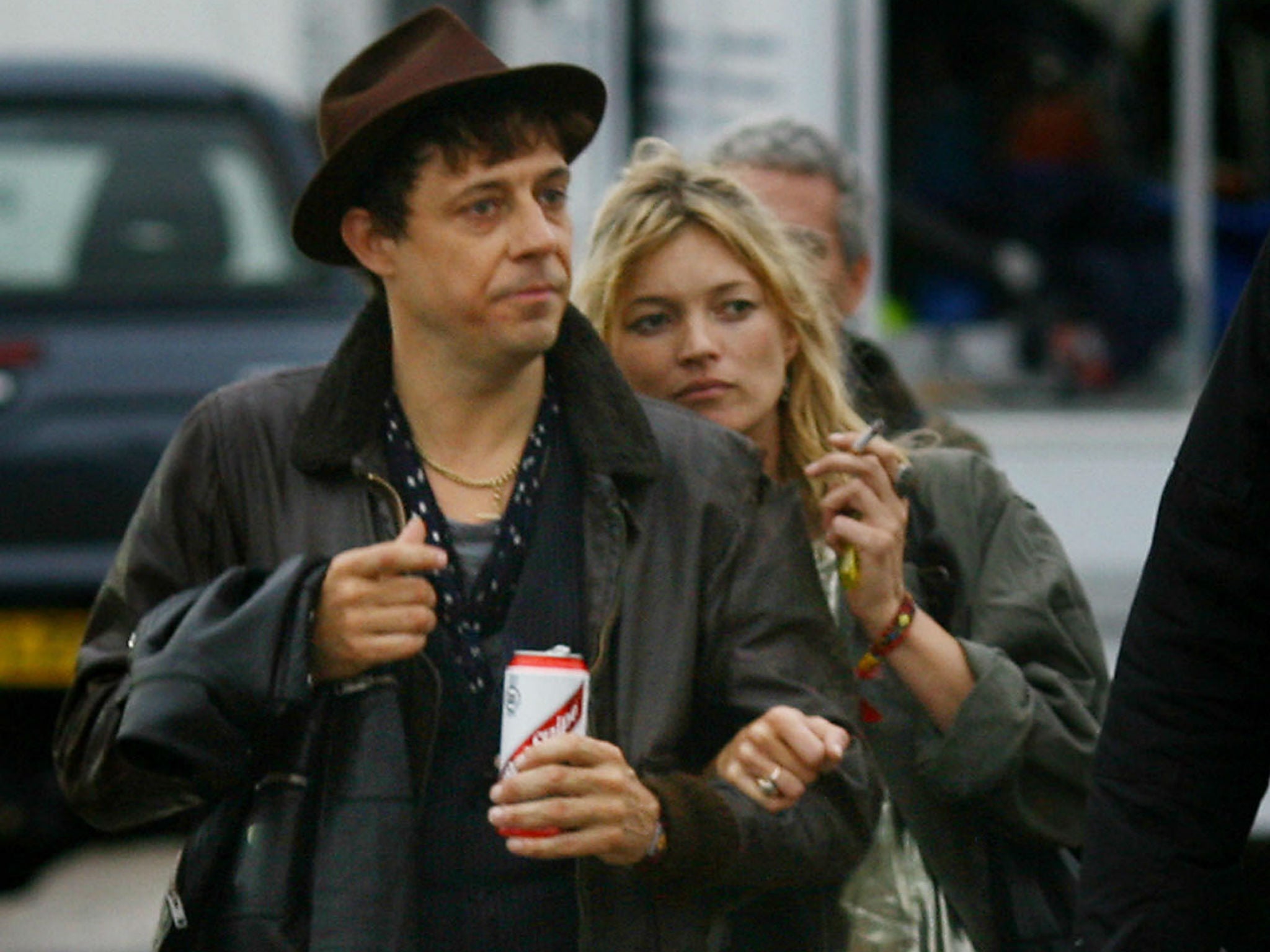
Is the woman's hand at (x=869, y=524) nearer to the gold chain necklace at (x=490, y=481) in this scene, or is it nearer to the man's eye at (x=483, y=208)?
the gold chain necklace at (x=490, y=481)

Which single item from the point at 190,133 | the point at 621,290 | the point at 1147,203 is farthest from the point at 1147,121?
the point at 621,290

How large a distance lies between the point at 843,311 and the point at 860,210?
0.79 feet

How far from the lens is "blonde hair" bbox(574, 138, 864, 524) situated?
10.7 feet

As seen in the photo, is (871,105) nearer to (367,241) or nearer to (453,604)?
(367,241)

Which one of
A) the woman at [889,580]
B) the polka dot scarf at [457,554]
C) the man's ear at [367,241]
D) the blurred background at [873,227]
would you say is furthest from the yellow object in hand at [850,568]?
the blurred background at [873,227]

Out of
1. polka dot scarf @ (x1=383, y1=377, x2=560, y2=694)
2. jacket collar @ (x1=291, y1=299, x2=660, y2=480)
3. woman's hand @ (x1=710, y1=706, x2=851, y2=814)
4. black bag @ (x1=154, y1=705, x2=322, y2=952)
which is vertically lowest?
black bag @ (x1=154, y1=705, x2=322, y2=952)

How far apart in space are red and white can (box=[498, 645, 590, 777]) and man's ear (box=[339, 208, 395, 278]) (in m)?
0.59

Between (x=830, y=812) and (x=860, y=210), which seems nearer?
(x=830, y=812)

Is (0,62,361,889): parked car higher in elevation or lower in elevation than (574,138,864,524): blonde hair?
lower

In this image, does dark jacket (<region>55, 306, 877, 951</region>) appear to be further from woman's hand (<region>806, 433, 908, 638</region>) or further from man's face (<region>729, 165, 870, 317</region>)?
man's face (<region>729, 165, 870, 317</region>)

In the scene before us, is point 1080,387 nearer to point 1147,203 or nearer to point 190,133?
point 1147,203

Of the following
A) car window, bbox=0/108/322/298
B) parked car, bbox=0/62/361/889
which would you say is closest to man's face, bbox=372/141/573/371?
parked car, bbox=0/62/361/889

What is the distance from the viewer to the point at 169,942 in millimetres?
2682

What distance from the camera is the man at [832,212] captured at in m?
3.60
